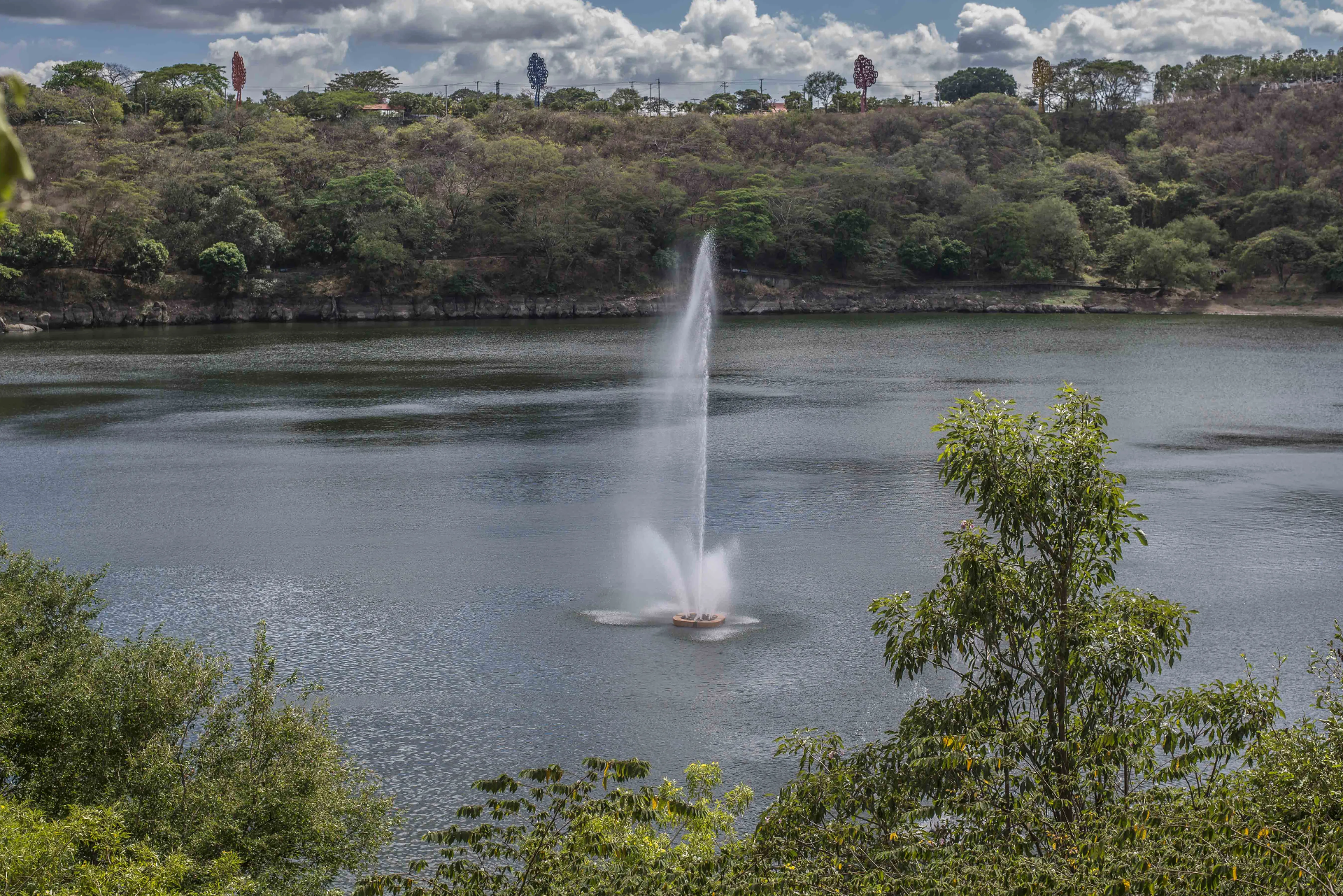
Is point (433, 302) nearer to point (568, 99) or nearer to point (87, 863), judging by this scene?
point (568, 99)

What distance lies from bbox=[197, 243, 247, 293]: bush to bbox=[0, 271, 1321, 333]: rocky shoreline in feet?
5.20

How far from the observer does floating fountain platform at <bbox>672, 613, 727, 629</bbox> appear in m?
25.2

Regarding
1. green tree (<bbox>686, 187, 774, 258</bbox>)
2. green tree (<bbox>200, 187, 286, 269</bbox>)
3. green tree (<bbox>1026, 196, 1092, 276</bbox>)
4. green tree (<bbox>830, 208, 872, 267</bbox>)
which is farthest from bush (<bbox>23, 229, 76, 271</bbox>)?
green tree (<bbox>1026, 196, 1092, 276</bbox>)

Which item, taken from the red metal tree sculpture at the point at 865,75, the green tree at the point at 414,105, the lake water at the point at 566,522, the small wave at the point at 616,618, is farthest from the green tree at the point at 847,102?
the small wave at the point at 616,618

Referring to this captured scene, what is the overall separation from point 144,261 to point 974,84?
124 metres

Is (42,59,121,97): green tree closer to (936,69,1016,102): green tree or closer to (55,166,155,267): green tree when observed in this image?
(55,166,155,267): green tree

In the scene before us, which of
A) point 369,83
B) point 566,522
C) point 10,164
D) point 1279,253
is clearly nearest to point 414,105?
point 369,83

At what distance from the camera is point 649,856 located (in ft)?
35.7

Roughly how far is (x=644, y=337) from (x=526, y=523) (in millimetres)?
60345

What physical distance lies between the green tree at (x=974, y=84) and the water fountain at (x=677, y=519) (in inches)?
5190

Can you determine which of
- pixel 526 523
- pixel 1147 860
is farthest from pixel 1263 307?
pixel 1147 860

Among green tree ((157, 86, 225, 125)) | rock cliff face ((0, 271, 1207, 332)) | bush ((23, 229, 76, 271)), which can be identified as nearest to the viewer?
bush ((23, 229, 76, 271))

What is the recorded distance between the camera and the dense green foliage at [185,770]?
1310 centimetres

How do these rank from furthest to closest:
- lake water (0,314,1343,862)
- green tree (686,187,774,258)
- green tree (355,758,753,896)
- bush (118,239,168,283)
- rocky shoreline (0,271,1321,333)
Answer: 1. green tree (686,187,774,258)
2. bush (118,239,168,283)
3. rocky shoreline (0,271,1321,333)
4. lake water (0,314,1343,862)
5. green tree (355,758,753,896)
